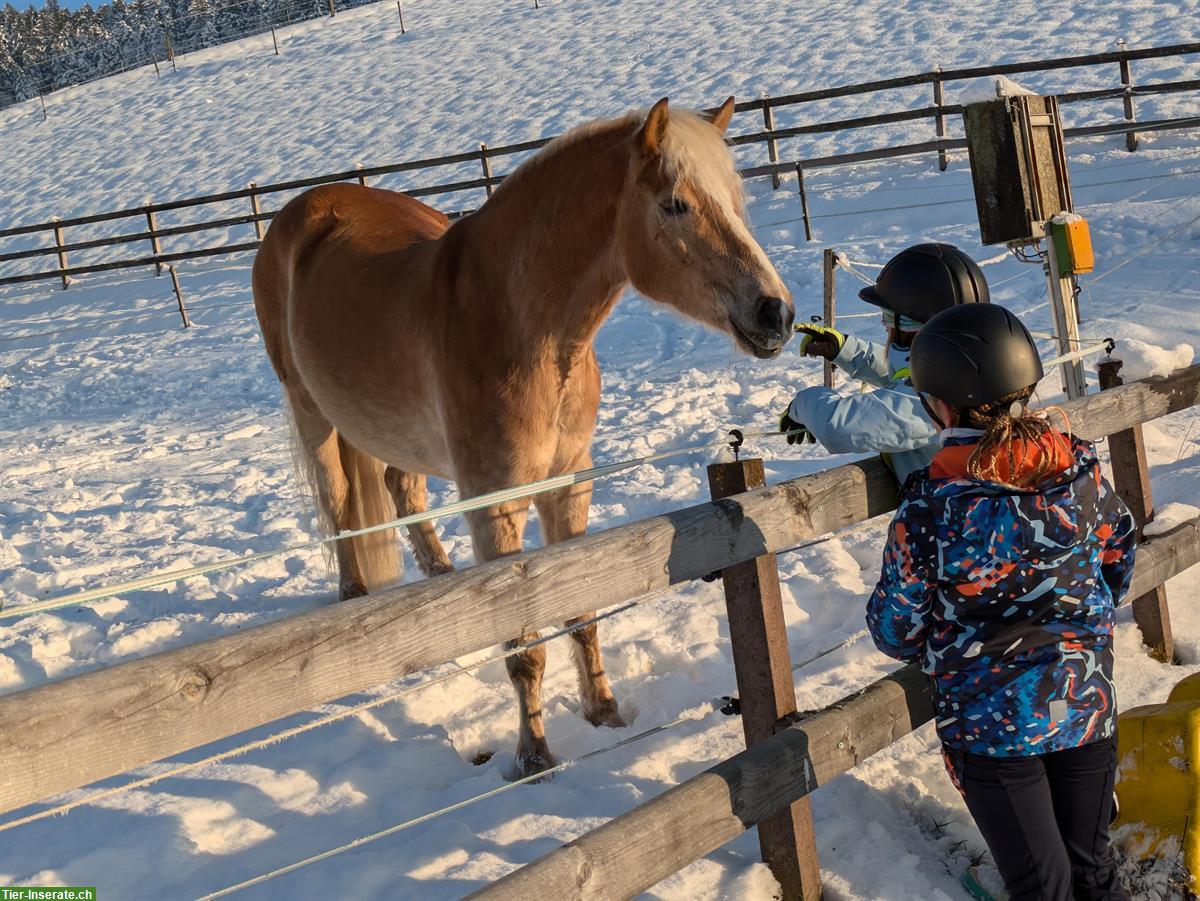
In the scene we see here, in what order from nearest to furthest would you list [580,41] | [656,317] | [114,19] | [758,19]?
[656,317], [758,19], [580,41], [114,19]

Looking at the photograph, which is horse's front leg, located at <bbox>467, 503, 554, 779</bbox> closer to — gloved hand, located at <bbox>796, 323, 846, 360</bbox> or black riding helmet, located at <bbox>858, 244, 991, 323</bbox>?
gloved hand, located at <bbox>796, 323, 846, 360</bbox>

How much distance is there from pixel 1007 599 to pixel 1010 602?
1cm

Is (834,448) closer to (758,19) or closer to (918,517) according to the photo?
(918,517)

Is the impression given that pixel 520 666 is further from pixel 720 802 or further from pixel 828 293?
pixel 828 293

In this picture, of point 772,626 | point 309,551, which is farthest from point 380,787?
point 309,551

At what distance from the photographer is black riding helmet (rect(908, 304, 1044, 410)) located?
87.1 inches

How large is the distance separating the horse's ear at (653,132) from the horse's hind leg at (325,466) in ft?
9.21

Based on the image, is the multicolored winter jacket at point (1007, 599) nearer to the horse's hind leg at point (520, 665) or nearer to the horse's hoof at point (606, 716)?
the horse's hind leg at point (520, 665)

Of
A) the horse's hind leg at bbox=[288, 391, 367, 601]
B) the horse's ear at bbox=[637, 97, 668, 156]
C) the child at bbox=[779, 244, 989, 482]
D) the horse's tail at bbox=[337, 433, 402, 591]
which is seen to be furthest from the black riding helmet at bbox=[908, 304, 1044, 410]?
the horse's hind leg at bbox=[288, 391, 367, 601]

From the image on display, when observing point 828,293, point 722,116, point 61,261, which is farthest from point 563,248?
point 61,261

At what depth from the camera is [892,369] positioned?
312cm

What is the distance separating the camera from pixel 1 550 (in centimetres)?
692

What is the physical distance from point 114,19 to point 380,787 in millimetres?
70156

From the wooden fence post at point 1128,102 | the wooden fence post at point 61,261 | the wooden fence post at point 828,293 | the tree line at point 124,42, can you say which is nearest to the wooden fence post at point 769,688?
the wooden fence post at point 828,293
